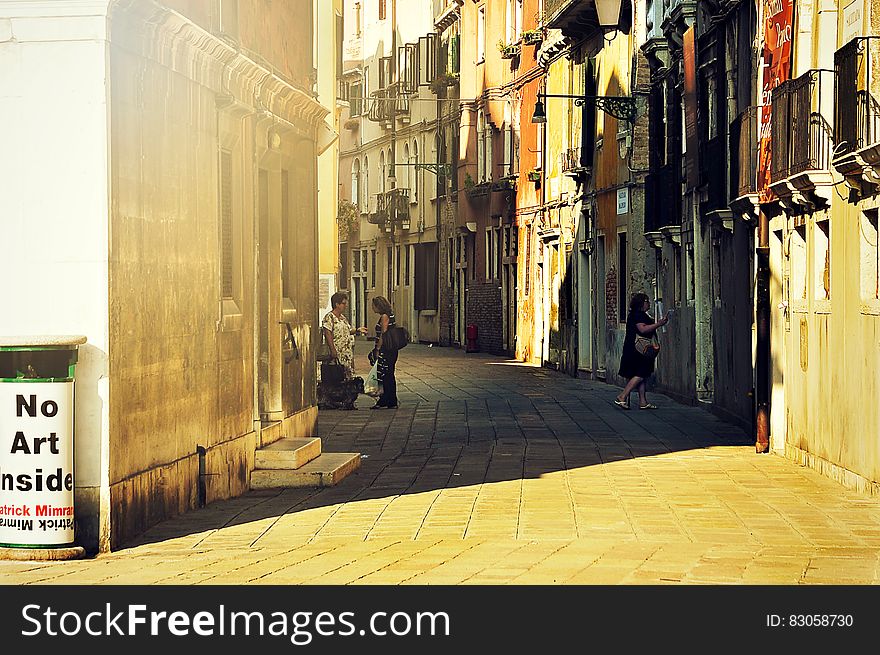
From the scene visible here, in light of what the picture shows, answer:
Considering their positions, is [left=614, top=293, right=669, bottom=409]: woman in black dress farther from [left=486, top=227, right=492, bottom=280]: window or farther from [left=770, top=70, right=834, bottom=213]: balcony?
[left=486, top=227, right=492, bottom=280]: window

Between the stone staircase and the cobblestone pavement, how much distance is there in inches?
8.6

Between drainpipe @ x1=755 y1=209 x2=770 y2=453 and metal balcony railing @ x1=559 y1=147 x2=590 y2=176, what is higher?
metal balcony railing @ x1=559 y1=147 x2=590 y2=176

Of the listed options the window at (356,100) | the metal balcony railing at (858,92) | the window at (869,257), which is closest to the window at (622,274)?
the metal balcony railing at (858,92)

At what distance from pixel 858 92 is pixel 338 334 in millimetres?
11401

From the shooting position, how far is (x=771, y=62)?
1938cm

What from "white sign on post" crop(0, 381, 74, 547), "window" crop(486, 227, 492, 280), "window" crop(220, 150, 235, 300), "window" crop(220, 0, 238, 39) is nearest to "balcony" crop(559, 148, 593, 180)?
"window" crop(486, 227, 492, 280)

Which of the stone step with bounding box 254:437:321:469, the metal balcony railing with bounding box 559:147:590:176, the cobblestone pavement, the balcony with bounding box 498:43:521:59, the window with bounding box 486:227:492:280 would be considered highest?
the balcony with bounding box 498:43:521:59

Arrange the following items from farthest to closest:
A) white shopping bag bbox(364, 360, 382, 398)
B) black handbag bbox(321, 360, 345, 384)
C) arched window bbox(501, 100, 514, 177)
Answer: arched window bbox(501, 100, 514, 177) < white shopping bag bbox(364, 360, 382, 398) < black handbag bbox(321, 360, 345, 384)

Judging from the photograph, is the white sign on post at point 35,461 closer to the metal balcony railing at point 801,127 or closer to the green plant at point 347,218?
the metal balcony railing at point 801,127

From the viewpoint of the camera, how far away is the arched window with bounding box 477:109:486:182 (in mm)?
48094

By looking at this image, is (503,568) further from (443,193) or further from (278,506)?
(443,193)

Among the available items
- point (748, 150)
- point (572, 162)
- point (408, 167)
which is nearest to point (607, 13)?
point (572, 162)

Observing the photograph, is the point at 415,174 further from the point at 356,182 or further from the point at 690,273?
the point at 690,273

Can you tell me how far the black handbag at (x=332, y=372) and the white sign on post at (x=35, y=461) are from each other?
45.8ft
